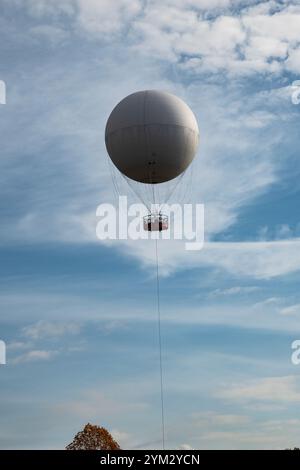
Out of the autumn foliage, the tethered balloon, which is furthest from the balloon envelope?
the autumn foliage

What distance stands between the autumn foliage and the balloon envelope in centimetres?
3671

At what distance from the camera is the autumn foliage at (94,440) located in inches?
3086

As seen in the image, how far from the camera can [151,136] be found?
172 ft

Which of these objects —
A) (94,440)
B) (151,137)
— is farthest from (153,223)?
(94,440)

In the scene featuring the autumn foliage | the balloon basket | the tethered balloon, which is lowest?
the autumn foliage

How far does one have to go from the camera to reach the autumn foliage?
7838 cm

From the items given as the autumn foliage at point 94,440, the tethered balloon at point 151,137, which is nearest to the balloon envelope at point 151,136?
the tethered balloon at point 151,137

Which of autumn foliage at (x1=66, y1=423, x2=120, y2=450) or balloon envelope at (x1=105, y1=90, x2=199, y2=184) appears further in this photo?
autumn foliage at (x1=66, y1=423, x2=120, y2=450)

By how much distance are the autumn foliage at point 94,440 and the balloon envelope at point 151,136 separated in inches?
1445

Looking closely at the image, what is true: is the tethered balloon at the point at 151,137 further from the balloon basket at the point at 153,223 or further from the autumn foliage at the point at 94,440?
the autumn foliage at the point at 94,440

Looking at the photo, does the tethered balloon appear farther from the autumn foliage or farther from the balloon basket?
the autumn foliage
